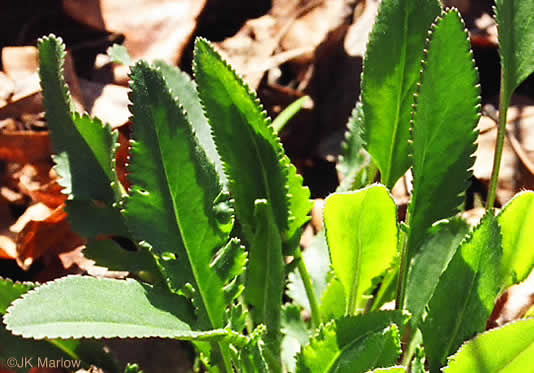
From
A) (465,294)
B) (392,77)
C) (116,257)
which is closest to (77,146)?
(116,257)

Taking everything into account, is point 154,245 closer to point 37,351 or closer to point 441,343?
point 37,351

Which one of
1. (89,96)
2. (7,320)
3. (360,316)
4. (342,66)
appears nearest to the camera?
(7,320)

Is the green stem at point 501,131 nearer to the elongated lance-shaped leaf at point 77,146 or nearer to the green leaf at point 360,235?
the green leaf at point 360,235

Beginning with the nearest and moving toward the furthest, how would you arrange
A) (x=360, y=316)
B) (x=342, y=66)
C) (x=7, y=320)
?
(x=7, y=320)
(x=360, y=316)
(x=342, y=66)

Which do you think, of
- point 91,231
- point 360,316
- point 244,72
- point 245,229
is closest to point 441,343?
point 360,316

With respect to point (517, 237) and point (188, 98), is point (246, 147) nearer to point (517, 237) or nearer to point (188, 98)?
point (188, 98)

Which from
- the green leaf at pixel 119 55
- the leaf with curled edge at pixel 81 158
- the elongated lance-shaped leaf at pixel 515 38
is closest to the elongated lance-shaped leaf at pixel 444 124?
the elongated lance-shaped leaf at pixel 515 38

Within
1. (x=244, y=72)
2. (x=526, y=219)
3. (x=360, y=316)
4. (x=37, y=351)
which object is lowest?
(x=37, y=351)

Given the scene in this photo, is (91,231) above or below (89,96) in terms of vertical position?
below
